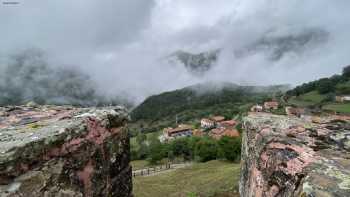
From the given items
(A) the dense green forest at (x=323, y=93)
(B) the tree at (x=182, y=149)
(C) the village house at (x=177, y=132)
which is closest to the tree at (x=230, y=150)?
(B) the tree at (x=182, y=149)

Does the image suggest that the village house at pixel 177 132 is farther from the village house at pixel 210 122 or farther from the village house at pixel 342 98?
the village house at pixel 342 98

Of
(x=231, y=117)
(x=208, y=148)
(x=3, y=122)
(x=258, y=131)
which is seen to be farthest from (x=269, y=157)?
(x=231, y=117)

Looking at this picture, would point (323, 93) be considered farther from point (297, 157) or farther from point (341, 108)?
point (297, 157)

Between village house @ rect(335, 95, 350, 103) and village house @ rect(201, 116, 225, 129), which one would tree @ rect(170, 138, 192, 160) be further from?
village house @ rect(201, 116, 225, 129)

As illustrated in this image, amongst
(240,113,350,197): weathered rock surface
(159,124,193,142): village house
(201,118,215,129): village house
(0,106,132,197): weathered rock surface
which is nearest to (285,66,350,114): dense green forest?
(201,118,215,129): village house

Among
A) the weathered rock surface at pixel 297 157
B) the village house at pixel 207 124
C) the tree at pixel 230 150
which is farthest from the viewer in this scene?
the village house at pixel 207 124

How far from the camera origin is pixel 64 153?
4574 mm

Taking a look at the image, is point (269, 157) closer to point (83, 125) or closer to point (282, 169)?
point (282, 169)

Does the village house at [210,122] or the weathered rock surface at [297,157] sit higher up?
the weathered rock surface at [297,157]

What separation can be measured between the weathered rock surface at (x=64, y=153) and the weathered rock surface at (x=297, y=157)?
10.3ft

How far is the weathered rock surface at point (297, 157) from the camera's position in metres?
3.41

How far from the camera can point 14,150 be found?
12.9 ft

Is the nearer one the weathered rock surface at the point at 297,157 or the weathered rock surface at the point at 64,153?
the weathered rock surface at the point at 297,157

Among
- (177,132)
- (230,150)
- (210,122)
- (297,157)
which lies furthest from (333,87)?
(297,157)
